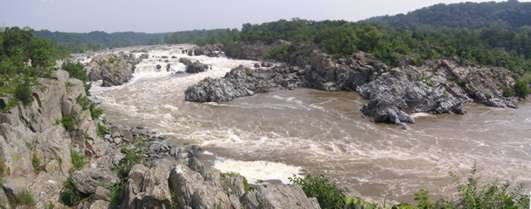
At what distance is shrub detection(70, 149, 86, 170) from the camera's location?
762 inches

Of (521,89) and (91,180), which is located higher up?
(91,180)

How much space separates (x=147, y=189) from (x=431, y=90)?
33.8 meters

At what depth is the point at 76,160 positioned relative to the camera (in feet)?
64.6

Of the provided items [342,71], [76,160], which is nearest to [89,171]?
[76,160]

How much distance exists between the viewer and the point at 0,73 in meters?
24.3

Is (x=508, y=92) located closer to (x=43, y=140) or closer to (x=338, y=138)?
(x=338, y=138)

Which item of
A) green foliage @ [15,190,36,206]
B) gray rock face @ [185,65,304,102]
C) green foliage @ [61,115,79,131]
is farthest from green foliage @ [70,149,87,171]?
gray rock face @ [185,65,304,102]

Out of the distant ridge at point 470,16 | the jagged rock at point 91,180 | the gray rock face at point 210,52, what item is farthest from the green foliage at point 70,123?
the distant ridge at point 470,16

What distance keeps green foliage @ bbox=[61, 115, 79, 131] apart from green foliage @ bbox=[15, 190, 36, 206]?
7700 mm

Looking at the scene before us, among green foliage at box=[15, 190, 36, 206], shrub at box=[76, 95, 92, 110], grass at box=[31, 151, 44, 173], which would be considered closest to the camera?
green foliage at box=[15, 190, 36, 206]

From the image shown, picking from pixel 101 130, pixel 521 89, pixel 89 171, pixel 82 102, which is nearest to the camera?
pixel 89 171

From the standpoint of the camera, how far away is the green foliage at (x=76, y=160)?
63.5 ft

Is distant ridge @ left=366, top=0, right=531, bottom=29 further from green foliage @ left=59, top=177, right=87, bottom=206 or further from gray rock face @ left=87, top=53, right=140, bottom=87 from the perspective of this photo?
green foliage @ left=59, top=177, right=87, bottom=206

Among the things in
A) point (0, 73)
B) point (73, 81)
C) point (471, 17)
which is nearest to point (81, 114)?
point (73, 81)
